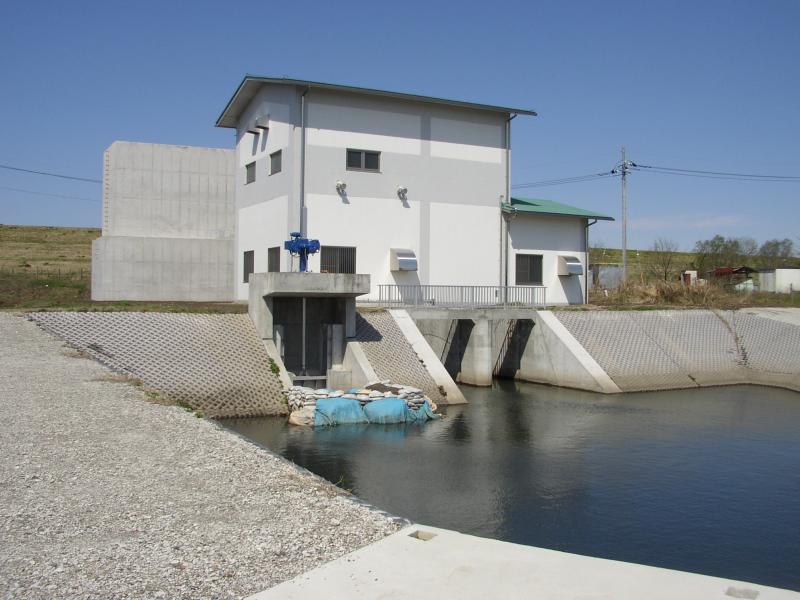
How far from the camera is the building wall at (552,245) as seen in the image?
30.4m

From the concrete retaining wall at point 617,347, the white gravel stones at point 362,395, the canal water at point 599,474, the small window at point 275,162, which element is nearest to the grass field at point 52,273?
the small window at point 275,162

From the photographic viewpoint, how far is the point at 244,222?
2917 cm

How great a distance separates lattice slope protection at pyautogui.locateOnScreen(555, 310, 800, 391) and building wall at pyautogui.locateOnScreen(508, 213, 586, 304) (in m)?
3.04

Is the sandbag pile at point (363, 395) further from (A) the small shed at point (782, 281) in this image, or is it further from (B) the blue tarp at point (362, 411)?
(A) the small shed at point (782, 281)

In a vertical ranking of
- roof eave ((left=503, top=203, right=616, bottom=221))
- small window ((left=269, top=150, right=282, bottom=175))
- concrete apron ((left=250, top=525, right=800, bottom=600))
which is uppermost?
small window ((left=269, top=150, right=282, bottom=175))

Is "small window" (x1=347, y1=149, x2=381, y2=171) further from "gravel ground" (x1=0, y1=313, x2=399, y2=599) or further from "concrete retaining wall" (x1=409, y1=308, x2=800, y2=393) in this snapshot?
"gravel ground" (x1=0, y1=313, x2=399, y2=599)

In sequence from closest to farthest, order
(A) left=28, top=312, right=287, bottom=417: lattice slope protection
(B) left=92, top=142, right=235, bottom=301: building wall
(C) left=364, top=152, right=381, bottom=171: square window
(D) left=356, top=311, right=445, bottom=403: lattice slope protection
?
(A) left=28, top=312, right=287, bottom=417: lattice slope protection < (D) left=356, top=311, right=445, bottom=403: lattice slope protection < (C) left=364, top=152, right=381, bottom=171: square window < (B) left=92, top=142, right=235, bottom=301: building wall

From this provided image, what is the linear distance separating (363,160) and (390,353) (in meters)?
8.36

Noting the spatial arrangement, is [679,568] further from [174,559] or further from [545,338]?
[545,338]

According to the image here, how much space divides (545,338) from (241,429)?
44.1ft

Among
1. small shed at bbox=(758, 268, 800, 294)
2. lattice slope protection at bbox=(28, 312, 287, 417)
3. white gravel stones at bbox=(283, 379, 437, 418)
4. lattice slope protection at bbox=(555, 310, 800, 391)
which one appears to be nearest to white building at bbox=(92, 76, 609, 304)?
lattice slope protection at bbox=(555, 310, 800, 391)

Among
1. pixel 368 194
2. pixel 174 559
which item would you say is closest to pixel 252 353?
pixel 368 194

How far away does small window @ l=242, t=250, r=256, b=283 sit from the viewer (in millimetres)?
28528

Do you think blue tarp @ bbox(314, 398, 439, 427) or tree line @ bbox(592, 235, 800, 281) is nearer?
blue tarp @ bbox(314, 398, 439, 427)
